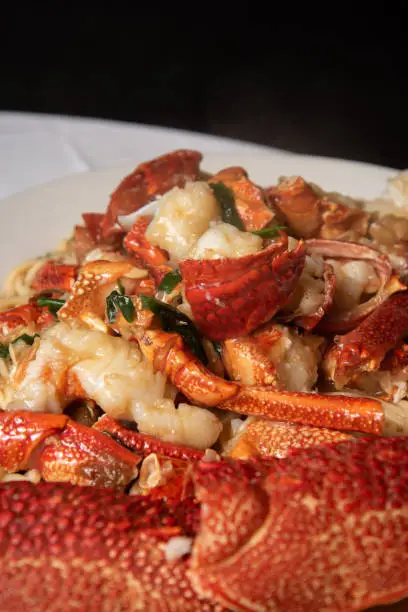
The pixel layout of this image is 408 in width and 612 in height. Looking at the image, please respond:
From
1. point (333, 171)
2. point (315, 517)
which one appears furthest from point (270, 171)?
point (315, 517)

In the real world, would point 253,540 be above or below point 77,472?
above

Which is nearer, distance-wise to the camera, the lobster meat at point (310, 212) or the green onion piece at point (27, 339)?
the green onion piece at point (27, 339)

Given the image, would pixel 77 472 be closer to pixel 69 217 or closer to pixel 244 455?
pixel 244 455

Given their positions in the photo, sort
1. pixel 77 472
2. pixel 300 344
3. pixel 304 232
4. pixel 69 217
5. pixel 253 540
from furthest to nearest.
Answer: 1. pixel 69 217
2. pixel 304 232
3. pixel 300 344
4. pixel 77 472
5. pixel 253 540

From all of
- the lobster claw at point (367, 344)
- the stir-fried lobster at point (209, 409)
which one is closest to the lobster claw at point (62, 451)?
the stir-fried lobster at point (209, 409)

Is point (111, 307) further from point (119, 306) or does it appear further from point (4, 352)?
point (4, 352)

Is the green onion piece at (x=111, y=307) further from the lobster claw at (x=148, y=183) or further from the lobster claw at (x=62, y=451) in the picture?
the lobster claw at (x=148, y=183)

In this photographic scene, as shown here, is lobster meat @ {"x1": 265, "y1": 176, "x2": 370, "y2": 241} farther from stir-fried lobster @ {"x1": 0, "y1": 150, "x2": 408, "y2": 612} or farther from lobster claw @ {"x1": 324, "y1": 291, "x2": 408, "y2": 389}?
lobster claw @ {"x1": 324, "y1": 291, "x2": 408, "y2": 389}

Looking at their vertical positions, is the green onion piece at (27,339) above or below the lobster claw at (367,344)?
below
